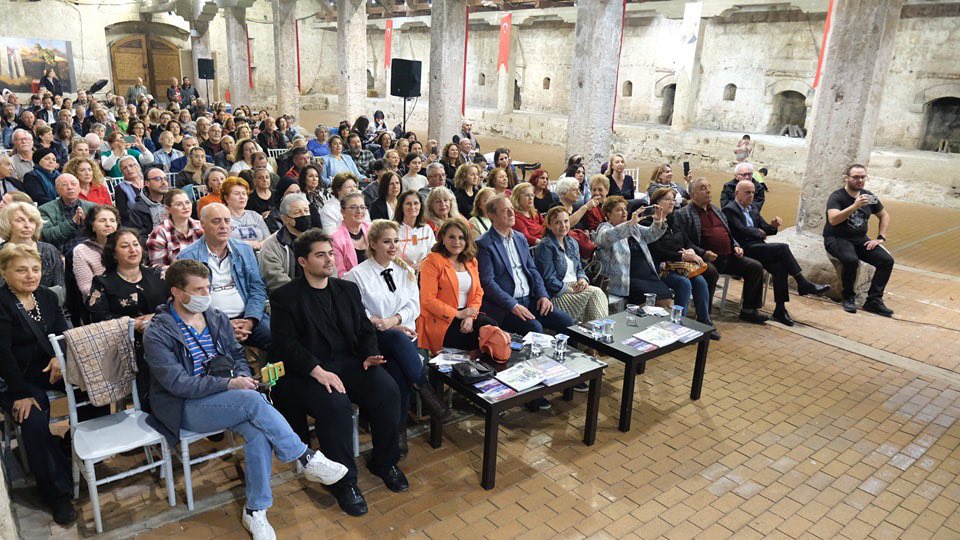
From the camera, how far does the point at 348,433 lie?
3432mm

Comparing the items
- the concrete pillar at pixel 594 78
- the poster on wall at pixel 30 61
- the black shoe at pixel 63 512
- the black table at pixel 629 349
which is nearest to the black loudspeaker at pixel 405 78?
the concrete pillar at pixel 594 78

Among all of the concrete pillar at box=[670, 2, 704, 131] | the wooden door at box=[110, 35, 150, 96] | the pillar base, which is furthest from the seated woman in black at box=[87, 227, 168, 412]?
the wooden door at box=[110, 35, 150, 96]

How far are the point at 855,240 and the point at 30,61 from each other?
23.0 meters

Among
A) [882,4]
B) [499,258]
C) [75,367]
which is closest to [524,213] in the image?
[499,258]

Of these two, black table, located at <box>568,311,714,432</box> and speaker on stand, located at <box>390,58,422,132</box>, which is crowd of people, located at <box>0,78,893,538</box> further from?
speaker on stand, located at <box>390,58,422,132</box>

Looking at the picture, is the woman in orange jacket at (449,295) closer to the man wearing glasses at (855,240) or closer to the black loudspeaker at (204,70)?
the man wearing glasses at (855,240)

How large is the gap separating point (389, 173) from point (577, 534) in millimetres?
3666

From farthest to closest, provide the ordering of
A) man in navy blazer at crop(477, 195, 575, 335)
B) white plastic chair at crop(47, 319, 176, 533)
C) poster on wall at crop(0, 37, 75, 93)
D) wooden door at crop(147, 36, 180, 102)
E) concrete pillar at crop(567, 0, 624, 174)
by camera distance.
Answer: wooden door at crop(147, 36, 180, 102), poster on wall at crop(0, 37, 75, 93), concrete pillar at crop(567, 0, 624, 174), man in navy blazer at crop(477, 195, 575, 335), white plastic chair at crop(47, 319, 176, 533)

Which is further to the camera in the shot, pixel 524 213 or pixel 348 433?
pixel 524 213

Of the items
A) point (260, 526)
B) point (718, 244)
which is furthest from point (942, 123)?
point (260, 526)

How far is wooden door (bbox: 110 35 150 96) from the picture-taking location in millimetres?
22562

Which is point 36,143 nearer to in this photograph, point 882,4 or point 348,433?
point 348,433

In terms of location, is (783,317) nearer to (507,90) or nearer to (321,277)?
(321,277)

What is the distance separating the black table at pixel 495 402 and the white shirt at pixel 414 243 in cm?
136
